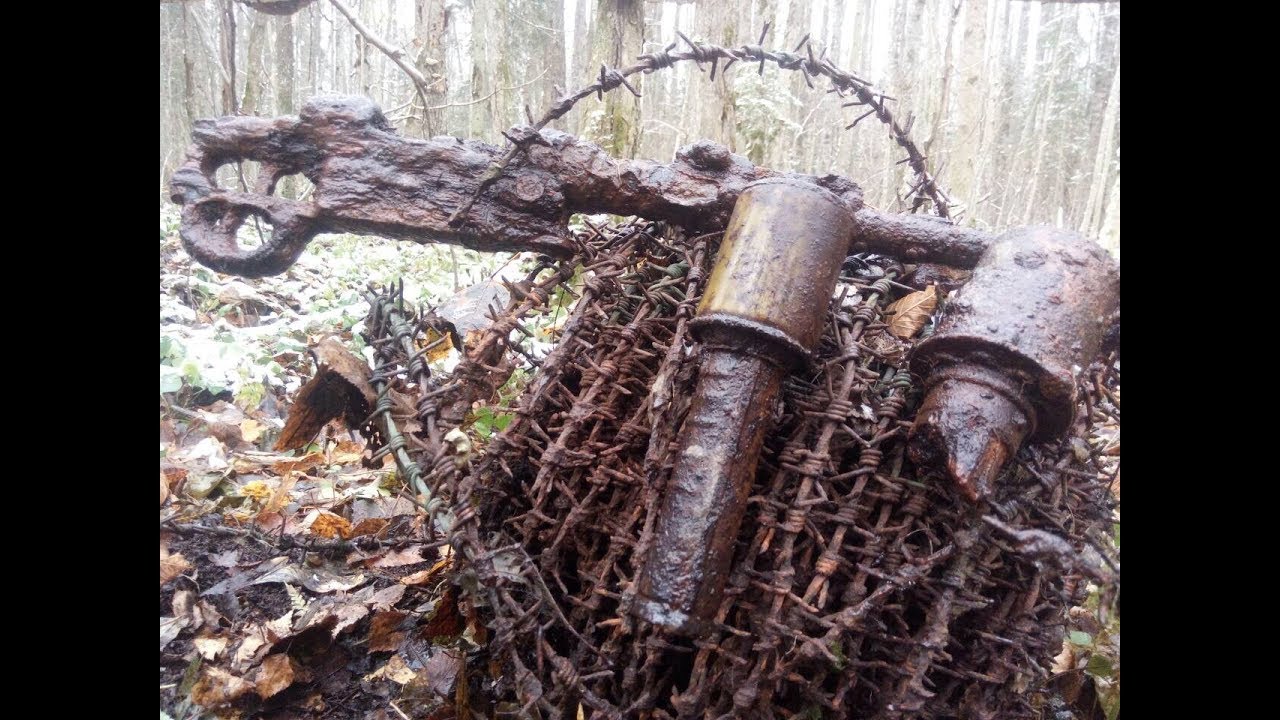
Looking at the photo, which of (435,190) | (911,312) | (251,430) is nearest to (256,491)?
(251,430)

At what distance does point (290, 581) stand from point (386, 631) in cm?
35

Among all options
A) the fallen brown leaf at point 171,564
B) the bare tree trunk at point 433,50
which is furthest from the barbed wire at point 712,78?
the bare tree trunk at point 433,50

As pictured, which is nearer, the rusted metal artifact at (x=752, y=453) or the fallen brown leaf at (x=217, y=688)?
the rusted metal artifact at (x=752, y=453)

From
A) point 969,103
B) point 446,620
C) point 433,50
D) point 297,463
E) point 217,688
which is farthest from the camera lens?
point 969,103

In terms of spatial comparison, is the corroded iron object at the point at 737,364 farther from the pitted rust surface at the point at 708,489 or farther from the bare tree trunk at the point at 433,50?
the bare tree trunk at the point at 433,50

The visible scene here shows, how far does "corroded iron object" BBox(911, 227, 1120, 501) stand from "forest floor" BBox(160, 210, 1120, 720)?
0.81 ft

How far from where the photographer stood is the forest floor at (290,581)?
4.43 feet

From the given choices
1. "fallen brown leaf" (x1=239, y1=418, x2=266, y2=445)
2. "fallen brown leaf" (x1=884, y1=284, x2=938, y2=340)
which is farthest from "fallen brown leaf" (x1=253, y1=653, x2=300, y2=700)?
"fallen brown leaf" (x1=239, y1=418, x2=266, y2=445)

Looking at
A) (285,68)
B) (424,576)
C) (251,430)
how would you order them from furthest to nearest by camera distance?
(285,68) → (251,430) → (424,576)

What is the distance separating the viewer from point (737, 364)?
3.61 feet

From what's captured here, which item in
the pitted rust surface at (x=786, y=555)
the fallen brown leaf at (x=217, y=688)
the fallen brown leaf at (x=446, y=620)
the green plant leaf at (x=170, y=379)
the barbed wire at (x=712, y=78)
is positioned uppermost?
the barbed wire at (x=712, y=78)

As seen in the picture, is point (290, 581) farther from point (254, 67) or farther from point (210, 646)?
point (254, 67)

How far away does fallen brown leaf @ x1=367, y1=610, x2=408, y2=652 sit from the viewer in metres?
1.50
